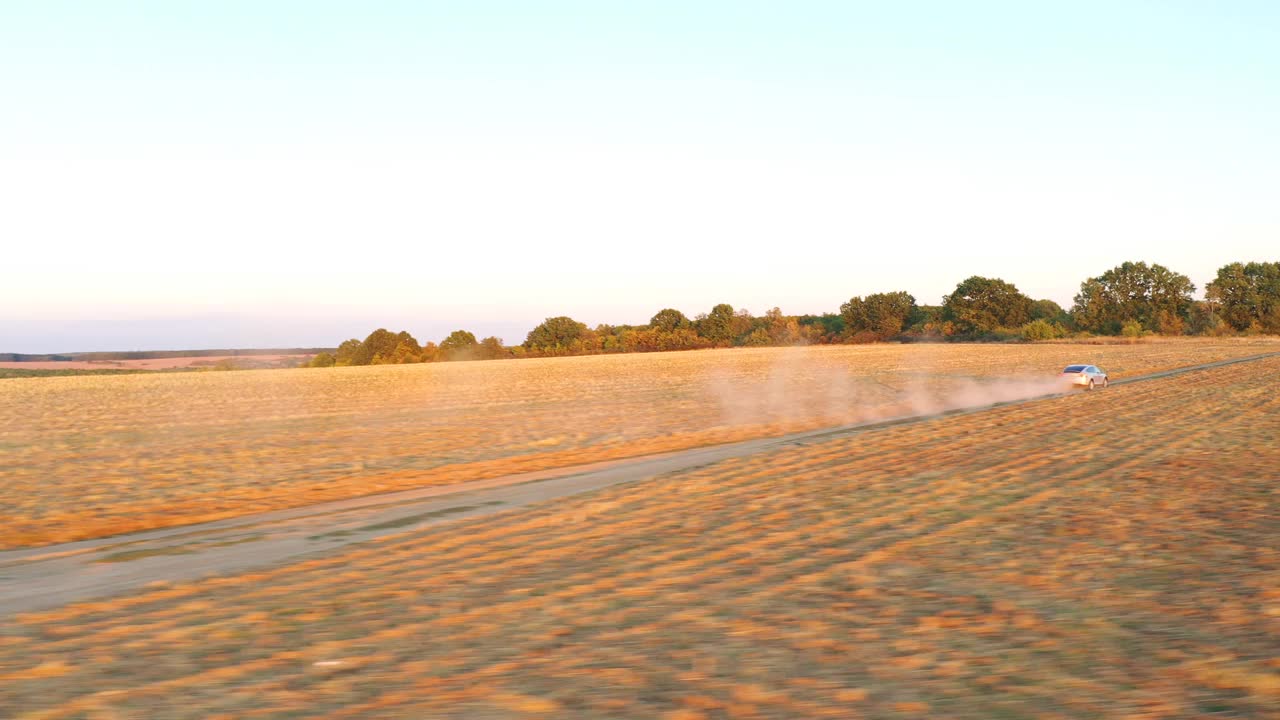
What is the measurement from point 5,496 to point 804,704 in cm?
1456

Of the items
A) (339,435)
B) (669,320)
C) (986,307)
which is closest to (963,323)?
(986,307)

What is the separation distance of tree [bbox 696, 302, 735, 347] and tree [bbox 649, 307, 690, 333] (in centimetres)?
406

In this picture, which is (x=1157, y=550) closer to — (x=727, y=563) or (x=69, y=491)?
(x=727, y=563)

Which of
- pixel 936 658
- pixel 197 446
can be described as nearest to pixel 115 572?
pixel 936 658

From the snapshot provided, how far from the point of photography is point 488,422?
87.0ft

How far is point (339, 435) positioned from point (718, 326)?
132737mm

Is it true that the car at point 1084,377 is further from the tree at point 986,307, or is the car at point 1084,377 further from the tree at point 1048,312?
the tree at point 1048,312

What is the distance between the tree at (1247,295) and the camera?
136 metres

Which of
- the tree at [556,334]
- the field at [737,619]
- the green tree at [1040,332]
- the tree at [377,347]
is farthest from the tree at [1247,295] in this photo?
the field at [737,619]

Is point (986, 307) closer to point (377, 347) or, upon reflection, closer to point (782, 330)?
point (782, 330)

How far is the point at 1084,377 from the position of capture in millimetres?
34344

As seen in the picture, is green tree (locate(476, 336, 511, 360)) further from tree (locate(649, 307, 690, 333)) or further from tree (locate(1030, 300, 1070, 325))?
tree (locate(1030, 300, 1070, 325))

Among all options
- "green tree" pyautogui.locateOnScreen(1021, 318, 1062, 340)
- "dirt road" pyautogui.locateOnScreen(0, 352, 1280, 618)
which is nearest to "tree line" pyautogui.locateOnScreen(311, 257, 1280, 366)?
"green tree" pyautogui.locateOnScreen(1021, 318, 1062, 340)

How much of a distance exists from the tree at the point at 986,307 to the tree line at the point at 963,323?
16cm
